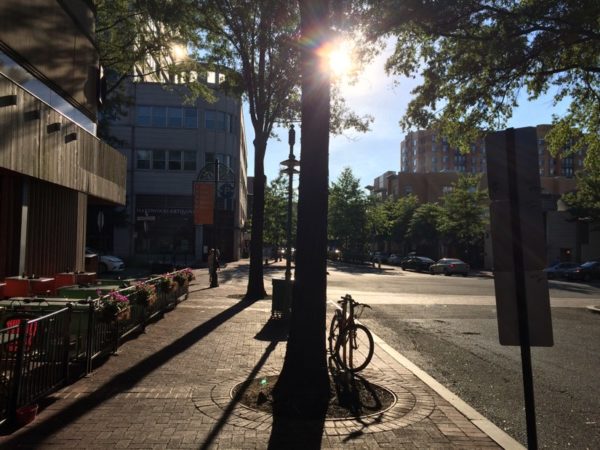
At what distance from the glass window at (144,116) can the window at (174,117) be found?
168 centimetres

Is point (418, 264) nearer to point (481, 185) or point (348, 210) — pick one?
point (348, 210)

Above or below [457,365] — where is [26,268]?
above

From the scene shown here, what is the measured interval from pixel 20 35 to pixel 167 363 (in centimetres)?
731

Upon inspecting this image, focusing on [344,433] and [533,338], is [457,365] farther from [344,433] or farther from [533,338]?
[533,338]

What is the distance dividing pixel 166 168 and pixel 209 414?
45117 mm

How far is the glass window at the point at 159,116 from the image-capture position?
4900cm

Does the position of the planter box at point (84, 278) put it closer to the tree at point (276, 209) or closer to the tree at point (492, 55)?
the tree at point (492, 55)

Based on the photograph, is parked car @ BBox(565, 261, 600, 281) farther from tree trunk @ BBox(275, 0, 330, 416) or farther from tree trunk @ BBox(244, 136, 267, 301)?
tree trunk @ BBox(275, 0, 330, 416)

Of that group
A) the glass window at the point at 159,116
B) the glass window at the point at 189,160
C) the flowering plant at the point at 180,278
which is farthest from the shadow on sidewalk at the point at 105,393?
the glass window at the point at 159,116

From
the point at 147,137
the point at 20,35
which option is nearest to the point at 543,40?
the point at 20,35

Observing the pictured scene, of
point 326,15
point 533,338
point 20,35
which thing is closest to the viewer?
point 533,338

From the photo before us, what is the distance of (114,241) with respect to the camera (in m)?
48.1

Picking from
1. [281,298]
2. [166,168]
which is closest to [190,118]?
[166,168]

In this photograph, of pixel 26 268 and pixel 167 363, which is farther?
pixel 26 268
